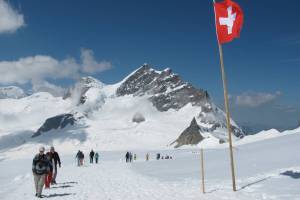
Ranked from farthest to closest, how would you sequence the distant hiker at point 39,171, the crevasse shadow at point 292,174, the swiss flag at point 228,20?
the distant hiker at point 39,171 → the crevasse shadow at point 292,174 → the swiss flag at point 228,20

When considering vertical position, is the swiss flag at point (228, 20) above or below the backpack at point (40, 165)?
above

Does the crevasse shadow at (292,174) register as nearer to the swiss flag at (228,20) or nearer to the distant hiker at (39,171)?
the swiss flag at (228,20)

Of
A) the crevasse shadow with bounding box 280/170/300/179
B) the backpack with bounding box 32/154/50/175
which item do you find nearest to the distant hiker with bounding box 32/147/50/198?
the backpack with bounding box 32/154/50/175

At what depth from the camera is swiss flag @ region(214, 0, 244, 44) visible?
1584 centimetres

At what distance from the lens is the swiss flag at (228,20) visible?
1584cm

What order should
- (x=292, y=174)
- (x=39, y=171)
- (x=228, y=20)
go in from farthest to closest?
(x=39, y=171) < (x=292, y=174) < (x=228, y=20)

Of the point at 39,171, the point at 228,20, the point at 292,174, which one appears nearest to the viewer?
the point at 228,20

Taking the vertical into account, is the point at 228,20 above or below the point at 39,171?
above

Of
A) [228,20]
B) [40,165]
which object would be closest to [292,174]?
[228,20]

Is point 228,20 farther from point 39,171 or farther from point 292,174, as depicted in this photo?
point 39,171

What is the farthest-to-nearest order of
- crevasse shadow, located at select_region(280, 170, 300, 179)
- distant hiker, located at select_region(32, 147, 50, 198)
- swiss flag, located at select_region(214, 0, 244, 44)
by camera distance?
1. distant hiker, located at select_region(32, 147, 50, 198)
2. crevasse shadow, located at select_region(280, 170, 300, 179)
3. swiss flag, located at select_region(214, 0, 244, 44)

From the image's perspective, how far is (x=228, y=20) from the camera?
631 inches

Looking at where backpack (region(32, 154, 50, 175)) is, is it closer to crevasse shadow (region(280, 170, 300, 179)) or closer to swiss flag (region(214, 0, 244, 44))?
swiss flag (region(214, 0, 244, 44))

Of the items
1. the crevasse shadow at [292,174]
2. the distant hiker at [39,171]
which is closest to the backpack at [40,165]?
the distant hiker at [39,171]
